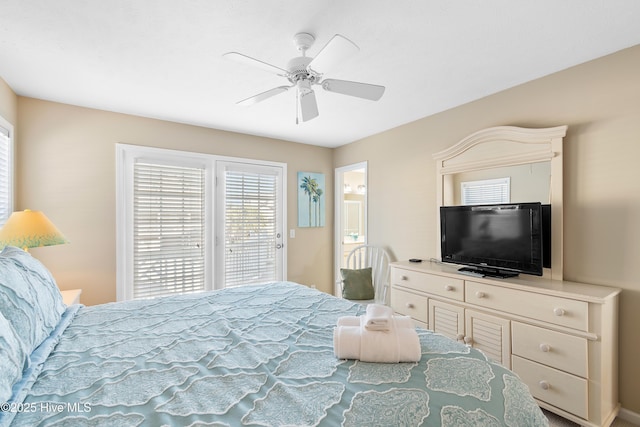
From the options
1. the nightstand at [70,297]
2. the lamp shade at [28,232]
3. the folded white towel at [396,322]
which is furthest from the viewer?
the nightstand at [70,297]

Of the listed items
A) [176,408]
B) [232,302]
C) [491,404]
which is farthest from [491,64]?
[176,408]

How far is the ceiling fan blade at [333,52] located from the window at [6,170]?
2607 millimetres

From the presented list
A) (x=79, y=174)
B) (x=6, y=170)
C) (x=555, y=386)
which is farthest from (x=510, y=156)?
(x=6, y=170)

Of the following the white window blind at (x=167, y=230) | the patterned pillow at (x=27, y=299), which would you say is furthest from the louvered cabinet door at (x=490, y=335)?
the white window blind at (x=167, y=230)

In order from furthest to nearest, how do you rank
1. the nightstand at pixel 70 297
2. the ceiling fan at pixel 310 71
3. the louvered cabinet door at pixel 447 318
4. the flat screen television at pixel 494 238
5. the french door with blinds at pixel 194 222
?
the french door with blinds at pixel 194 222, the louvered cabinet door at pixel 447 318, the nightstand at pixel 70 297, the flat screen television at pixel 494 238, the ceiling fan at pixel 310 71

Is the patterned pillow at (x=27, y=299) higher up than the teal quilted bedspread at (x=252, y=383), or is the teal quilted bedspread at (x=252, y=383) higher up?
the patterned pillow at (x=27, y=299)

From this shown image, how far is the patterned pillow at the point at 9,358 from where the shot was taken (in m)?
0.96

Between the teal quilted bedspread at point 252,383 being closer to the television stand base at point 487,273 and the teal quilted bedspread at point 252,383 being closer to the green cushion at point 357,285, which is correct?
the television stand base at point 487,273

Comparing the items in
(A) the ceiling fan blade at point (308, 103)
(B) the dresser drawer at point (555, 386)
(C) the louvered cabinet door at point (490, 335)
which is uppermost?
A: (A) the ceiling fan blade at point (308, 103)

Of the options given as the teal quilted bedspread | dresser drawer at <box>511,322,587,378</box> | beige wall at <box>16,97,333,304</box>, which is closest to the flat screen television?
dresser drawer at <box>511,322,587,378</box>

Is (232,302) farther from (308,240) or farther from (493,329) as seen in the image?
(308,240)

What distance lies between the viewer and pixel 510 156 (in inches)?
101

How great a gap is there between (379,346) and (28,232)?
259cm

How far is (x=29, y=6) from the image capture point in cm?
160
